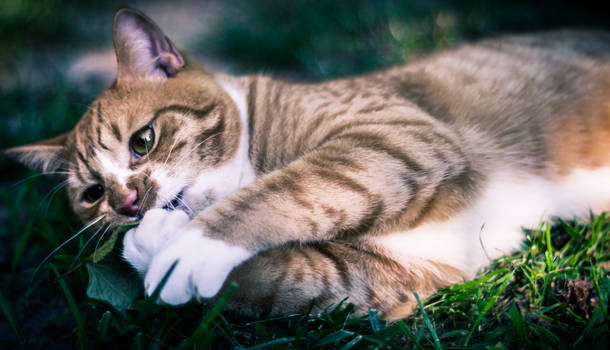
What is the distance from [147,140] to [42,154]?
2.47 ft

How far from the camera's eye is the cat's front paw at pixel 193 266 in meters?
1.35

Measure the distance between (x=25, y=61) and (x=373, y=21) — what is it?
3.34m

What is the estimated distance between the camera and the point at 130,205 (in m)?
1.76

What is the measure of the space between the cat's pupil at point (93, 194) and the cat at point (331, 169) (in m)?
0.01

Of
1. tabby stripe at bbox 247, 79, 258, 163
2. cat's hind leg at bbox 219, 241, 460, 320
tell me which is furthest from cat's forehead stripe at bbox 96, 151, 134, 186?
cat's hind leg at bbox 219, 241, 460, 320

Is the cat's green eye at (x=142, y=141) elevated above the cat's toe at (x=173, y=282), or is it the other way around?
the cat's green eye at (x=142, y=141)

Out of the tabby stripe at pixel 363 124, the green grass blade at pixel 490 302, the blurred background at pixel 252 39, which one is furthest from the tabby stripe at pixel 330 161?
the blurred background at pixel 252 39

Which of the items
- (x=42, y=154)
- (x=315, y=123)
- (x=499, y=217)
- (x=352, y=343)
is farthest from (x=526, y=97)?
(x=42, y=154)

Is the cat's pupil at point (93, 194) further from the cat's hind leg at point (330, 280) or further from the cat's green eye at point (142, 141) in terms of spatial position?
the cat's hind leg at point (330, 280)

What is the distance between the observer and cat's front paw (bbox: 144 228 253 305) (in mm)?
1347

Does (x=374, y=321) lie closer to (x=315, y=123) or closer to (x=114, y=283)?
(x=315, y=123)

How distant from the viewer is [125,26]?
201 centimetres

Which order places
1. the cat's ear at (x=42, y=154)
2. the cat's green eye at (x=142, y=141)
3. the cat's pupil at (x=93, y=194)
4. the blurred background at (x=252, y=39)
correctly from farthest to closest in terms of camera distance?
the blurred background at (x=252, y=39) → the cat's ear at (x=42, y=154) → the cat's pupil at (x=93, y=194) → the cat's green eye at (x=142, y=141)

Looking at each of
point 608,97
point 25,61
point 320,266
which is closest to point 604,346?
point 320,266
